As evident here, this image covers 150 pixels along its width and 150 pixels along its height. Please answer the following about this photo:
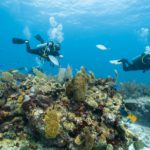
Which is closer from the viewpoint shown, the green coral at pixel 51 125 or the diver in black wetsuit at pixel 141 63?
the green coral at pixel 51 125

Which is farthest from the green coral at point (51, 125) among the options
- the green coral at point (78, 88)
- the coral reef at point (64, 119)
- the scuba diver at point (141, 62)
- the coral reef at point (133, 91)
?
the coral reef at point (133, 91)

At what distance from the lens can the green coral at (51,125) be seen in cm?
434

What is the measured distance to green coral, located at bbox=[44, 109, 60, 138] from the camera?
434cm

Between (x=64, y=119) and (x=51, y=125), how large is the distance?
0.41 meters

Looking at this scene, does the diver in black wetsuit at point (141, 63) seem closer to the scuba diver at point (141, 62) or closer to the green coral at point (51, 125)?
the scuba diver at point (141, 62)

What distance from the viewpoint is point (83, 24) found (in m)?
54.8

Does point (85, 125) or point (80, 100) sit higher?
point (80, 100)

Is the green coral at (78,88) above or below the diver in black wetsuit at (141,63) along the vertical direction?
below

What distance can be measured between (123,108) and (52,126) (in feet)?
7.88

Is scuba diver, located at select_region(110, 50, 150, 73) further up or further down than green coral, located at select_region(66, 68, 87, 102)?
further up

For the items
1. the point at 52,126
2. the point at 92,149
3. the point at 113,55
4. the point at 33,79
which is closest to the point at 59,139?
the point at 52,126

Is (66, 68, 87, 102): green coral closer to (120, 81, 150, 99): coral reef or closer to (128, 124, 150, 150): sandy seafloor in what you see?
(128, 124, 150, 150): sandy seafloor

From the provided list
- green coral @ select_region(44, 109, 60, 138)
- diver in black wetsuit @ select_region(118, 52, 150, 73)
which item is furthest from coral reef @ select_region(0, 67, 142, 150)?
diver in black wetsuit @ select_region(118, 52, 150, 73)

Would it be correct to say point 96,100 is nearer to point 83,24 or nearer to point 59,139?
point 59,139
